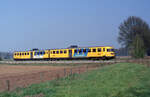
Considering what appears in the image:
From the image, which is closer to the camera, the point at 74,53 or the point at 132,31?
the point at 74,53

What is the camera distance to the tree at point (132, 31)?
70250 millimetres

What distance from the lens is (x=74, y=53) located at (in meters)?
49.2

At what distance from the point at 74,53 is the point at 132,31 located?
1171 inches

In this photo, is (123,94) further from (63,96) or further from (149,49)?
(149,49)

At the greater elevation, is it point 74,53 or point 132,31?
point 132,31

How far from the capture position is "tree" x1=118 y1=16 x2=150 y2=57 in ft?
230

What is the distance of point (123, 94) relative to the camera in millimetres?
11031

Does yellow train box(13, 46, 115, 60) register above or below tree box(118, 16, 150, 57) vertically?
below

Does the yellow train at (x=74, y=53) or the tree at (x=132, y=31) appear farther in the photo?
the tree at (x=132, y=31)

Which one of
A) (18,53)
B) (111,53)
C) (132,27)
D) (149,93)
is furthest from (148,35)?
(149,93)

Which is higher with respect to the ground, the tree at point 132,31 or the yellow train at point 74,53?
the tree at point 132,31

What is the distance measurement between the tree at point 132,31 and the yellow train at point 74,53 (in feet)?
87.3

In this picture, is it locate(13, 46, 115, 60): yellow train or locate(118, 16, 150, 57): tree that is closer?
locate(13, 46, 115, 60): yellow train

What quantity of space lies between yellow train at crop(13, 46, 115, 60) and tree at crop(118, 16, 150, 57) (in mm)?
26622
